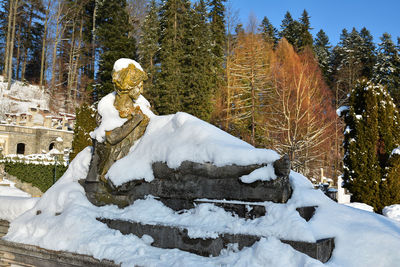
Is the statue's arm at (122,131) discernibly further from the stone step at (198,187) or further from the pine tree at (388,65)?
the pine tree at (388,65)

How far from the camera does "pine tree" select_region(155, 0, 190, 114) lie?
24.2m

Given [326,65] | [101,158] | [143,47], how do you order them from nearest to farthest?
[101,158] < [143,47] < [326,65]

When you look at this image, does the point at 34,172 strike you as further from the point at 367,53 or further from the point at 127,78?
the point at 367,53

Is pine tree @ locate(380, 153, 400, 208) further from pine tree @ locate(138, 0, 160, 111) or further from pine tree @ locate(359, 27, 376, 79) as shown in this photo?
pine tree @ locate(359, 27, 376, 79)

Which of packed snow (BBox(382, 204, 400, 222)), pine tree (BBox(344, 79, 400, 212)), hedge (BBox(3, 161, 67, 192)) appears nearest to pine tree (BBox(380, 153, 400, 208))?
pine tree (BBox(344, 79, 400, 212))

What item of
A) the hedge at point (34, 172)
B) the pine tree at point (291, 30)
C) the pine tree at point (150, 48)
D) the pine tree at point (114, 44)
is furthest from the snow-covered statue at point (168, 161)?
the pine tree at point (291, 30)

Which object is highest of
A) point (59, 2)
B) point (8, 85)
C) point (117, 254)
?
point (59, 2)

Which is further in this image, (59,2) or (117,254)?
(59,2)

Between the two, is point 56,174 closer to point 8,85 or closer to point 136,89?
point 136,89

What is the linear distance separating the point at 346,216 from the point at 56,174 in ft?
59.7

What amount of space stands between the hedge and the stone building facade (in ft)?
21.1

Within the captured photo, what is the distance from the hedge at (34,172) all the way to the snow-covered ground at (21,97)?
42.0 feet

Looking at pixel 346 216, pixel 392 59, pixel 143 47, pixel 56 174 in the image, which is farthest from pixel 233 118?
pixel 392 59

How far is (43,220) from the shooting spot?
380 cm
